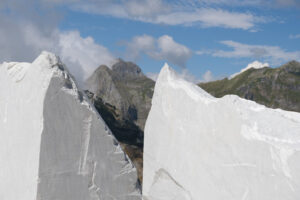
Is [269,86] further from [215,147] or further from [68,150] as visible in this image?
[68,150]

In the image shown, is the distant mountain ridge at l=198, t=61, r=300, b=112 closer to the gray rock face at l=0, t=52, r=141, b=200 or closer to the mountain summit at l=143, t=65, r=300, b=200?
the mountain summit at l=143, t=65, r=300, b=200

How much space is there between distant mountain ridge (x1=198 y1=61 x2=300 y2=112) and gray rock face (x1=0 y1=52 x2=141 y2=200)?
14259cm

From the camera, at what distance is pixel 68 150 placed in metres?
8.12

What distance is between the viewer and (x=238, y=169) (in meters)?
7.15

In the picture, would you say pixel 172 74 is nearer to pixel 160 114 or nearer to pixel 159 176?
pixel 160 114

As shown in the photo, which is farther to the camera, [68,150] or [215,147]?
[68,150]

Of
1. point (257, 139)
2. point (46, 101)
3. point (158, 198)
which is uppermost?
point (46, 101)

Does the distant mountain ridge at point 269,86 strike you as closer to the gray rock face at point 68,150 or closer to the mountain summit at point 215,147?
the mountain summit at point 215,147

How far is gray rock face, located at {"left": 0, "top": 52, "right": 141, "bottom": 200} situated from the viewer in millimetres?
7895

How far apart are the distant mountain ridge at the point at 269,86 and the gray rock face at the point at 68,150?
143 m

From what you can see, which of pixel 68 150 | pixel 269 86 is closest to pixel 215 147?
pixel 68 150

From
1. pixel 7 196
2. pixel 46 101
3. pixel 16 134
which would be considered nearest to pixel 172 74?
pixel 46 101

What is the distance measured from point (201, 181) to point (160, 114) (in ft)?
6.64

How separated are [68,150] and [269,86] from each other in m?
156
